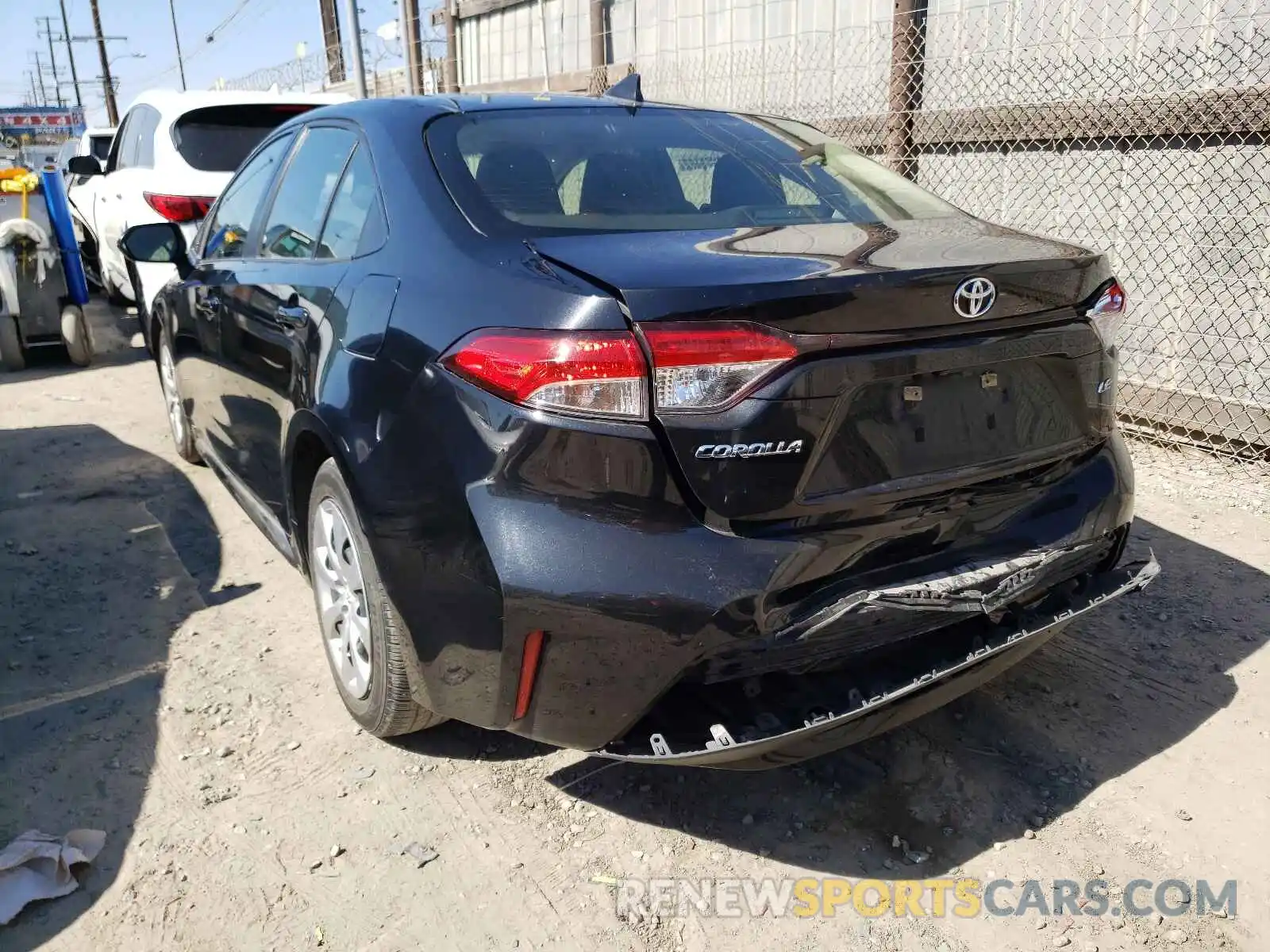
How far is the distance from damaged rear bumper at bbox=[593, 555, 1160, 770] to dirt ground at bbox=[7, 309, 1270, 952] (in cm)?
36

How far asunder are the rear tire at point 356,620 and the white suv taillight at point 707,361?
2.89ft

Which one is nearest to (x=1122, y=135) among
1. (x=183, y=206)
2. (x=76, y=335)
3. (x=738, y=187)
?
(x=738, y=187)

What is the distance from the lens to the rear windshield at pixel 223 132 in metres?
6.61

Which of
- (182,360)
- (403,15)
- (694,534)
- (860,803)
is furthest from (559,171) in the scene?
(403,15)

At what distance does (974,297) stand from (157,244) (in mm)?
3279

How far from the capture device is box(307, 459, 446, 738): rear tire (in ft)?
7.97

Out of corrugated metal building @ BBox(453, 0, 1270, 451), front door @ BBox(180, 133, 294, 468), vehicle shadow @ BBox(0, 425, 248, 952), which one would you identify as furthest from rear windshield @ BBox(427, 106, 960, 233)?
corrugated metal building @ BBox(453, 0, 1270, 451)

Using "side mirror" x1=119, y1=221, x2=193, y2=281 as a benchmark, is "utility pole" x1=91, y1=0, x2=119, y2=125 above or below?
above

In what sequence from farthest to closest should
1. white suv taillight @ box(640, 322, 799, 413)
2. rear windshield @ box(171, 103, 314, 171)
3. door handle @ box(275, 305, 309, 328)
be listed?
rear windshield @ box(171, 103, 314, 171), door handle @ box(275, 305, 309, 328), white suv taillight @ box(640, 322, 799, 413)

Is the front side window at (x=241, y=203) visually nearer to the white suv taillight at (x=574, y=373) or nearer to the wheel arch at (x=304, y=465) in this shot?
the wheel arch at (x=304, y=465)

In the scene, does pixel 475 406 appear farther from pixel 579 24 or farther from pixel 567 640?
pixel 579 24

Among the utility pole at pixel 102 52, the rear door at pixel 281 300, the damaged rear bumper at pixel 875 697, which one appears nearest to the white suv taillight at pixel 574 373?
the damaged rear bumper at pixel 875 697

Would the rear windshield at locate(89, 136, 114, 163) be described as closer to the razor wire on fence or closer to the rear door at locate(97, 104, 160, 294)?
the rear door at locate(97, 104, 160, 294)

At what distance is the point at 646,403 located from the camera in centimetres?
192
